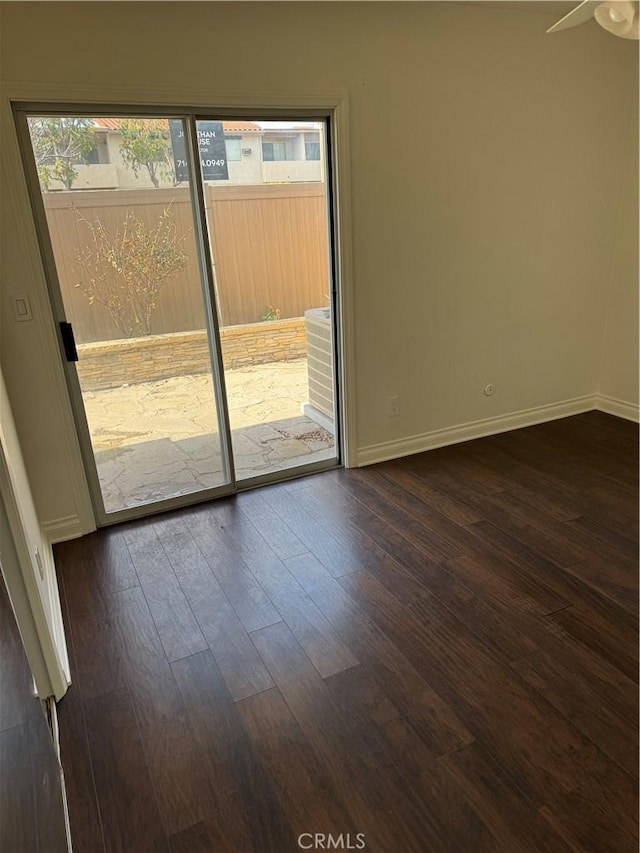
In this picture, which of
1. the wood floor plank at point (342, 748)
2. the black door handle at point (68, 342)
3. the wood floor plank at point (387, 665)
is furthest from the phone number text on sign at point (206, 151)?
the wood floor plank at point (342, 748)

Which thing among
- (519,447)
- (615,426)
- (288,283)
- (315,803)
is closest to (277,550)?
(315,803)

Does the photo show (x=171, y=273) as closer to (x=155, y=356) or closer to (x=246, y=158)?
(x=155, y=356)

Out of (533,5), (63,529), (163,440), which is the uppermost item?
(533,5)

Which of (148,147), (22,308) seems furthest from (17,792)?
(148,147)

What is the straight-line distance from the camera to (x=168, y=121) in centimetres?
271

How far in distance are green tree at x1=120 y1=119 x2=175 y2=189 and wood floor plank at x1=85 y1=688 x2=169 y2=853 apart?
2.34 metres

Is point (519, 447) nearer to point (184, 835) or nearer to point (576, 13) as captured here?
point (576, 13)

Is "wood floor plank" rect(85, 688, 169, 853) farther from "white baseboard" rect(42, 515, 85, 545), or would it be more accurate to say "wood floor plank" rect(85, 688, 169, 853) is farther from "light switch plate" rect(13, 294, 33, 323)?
"light switch plate" rect(13, 294, 33, 323)

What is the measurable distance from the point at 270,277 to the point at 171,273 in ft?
2.38

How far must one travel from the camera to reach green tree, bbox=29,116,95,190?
2.49 metres

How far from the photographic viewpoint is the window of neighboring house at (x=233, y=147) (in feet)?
9.66

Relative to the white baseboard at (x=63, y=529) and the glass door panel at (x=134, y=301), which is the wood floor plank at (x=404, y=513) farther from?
the white baseboard at (x=63, y=529)

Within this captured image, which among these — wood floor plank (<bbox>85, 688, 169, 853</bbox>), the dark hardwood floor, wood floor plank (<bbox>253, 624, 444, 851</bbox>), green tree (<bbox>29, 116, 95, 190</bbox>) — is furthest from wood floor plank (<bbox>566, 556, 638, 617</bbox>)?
green tree (<bbox>29, 116, 95, 190</bbox>)

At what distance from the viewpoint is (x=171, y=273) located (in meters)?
2.92
